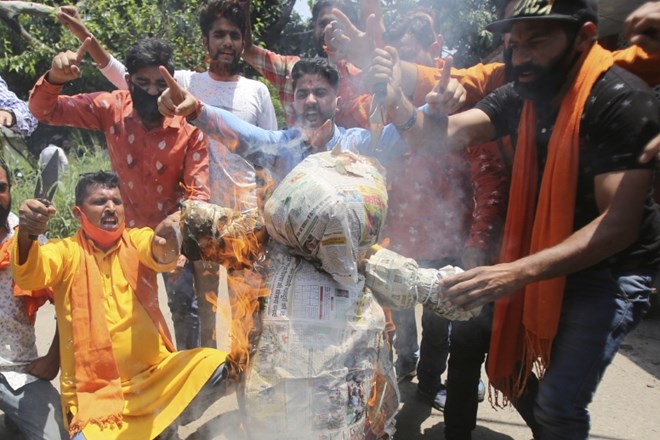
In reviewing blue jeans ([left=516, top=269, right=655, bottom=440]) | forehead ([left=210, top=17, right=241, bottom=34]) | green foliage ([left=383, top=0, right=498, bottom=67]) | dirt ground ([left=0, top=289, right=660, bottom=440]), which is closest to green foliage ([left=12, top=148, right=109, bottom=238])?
dirt ground ([left=0, top=289, right=660, bottom=440])

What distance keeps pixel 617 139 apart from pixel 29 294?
2.50 m

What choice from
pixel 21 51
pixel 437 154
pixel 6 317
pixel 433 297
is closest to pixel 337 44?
pixel 437 154

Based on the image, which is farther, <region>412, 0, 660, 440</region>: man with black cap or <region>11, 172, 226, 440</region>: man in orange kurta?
<region>11, 172, 226, 440</region>: man in orange kurta

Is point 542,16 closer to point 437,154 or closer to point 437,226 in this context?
point 437,154

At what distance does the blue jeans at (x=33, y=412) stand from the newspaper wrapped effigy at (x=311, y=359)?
43.1 inches

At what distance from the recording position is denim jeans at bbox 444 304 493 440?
8.62ft

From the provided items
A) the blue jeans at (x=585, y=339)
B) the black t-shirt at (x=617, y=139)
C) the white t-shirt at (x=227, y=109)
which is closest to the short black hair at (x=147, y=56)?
the white t-shirt at (x=227, y=109)

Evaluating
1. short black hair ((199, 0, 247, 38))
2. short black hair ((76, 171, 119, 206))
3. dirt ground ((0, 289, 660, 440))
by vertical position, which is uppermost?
short black hair ((199, 0, 247, 38))

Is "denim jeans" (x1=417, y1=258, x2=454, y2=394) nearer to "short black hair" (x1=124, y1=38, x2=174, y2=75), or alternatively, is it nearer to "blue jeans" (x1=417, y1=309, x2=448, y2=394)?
"blue jeans" (x1=417, y1=309, x2=448, y2=394)

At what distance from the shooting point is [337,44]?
289 cm

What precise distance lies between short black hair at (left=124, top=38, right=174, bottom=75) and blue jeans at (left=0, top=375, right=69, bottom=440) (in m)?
1.58

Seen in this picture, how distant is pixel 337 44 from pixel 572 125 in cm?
125

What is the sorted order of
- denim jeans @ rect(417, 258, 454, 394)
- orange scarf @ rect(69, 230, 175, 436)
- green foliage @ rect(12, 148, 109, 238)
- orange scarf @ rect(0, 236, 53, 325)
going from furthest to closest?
1. green foliage @ rect(12, 148, 109, 238)
2. denim jeans @ rect(417, 258, 454, 394)
3. orange scarf @ rect(0, 236, 53, 325)
4. orange scarf @ rect(69, 230, 175, 436)

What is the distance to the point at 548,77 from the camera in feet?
7.09
